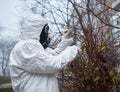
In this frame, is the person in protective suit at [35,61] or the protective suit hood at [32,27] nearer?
the person in protective suit at [35,61]

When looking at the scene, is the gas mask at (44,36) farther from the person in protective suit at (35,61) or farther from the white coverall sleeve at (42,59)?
the white coverall sleeve at (42,59)

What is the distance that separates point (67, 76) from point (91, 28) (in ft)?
2.72

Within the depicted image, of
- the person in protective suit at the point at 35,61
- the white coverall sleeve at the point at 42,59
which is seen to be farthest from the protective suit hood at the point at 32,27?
the white coverall sleeve at the point at 42,59

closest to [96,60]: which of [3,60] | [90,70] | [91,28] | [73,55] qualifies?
[90,70]

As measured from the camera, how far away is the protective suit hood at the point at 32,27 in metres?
2.45

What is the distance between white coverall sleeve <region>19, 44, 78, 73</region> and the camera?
229 cm

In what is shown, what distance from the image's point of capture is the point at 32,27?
245cm

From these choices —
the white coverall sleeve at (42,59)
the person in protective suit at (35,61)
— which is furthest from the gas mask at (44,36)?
the white coverall sleeve at (42,59)

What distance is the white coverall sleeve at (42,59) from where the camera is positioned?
2291 millimetres

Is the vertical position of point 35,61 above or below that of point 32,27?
below

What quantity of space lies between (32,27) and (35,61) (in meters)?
0.31

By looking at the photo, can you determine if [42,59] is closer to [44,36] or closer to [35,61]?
[35,61]

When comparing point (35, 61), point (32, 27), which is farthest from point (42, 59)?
point (32, 27)

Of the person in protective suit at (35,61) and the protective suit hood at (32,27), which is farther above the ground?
the protective suit hood at (32,27)
